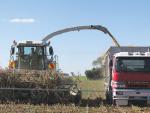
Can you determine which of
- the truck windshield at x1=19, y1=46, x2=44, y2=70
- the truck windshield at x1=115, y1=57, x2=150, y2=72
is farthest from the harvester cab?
the truck windshield at x1=115, y1=57, x2=150, y2=72

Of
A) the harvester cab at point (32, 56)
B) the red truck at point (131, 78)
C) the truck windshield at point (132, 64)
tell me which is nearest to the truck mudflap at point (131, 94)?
the red truck at point (131, 78)

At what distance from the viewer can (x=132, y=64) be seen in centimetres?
1145

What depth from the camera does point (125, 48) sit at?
1331 cm

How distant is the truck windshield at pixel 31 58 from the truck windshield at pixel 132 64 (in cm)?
516

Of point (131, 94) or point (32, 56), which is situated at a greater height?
point (32, 56)

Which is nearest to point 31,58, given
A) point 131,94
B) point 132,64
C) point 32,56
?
point 32,56

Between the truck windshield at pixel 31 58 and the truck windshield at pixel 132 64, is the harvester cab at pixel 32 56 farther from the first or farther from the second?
the truck windshield at pixel 132 64

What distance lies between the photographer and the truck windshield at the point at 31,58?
47.9 ft

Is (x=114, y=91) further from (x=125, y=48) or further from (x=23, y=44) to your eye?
(x=23, y=44)

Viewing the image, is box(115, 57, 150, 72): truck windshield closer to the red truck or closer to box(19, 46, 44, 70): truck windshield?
the red truck

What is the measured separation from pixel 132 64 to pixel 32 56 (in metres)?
6.21

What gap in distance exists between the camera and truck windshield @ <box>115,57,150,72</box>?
11.4 meters

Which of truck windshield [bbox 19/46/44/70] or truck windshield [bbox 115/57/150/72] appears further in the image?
truck windshield [bbox 19/46/44/70]

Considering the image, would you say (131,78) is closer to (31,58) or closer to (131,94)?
(131,94)
